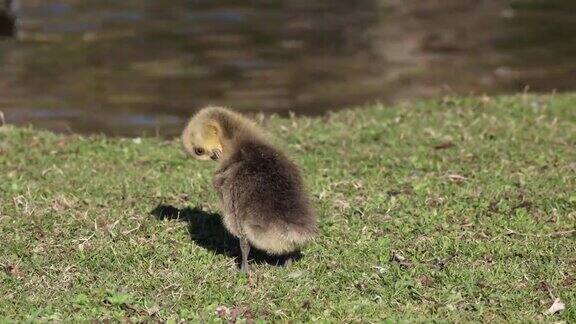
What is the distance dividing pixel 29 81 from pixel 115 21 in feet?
13.5

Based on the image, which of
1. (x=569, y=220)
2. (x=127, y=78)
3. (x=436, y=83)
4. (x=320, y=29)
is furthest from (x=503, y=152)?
(x=320, y=29)

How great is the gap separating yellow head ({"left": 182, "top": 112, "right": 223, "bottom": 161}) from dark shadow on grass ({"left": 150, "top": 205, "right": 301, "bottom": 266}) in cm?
82

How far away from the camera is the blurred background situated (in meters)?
15.1

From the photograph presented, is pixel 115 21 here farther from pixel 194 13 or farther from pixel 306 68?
pixel 306 68

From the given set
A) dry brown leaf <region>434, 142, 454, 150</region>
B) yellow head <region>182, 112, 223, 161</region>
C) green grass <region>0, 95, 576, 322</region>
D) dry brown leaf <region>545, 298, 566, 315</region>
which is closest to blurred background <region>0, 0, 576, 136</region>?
green grass <region>0, 95, 576, 322</region>

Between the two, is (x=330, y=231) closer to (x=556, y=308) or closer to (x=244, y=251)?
(x=244, y=251)

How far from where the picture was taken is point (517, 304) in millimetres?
6668

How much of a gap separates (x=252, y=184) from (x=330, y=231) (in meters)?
1.31

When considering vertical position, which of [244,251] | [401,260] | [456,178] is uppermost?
[244,251]

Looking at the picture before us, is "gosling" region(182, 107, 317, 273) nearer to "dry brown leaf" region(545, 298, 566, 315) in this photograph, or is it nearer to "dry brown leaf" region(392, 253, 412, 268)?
"dry brown leaf" region(392, 253, 412, 268)

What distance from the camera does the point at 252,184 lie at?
6.87m

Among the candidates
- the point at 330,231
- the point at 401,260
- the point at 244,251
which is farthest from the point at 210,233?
the point at 401,260

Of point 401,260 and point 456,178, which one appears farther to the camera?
point 456,178

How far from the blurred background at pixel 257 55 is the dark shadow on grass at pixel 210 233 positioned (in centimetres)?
465
